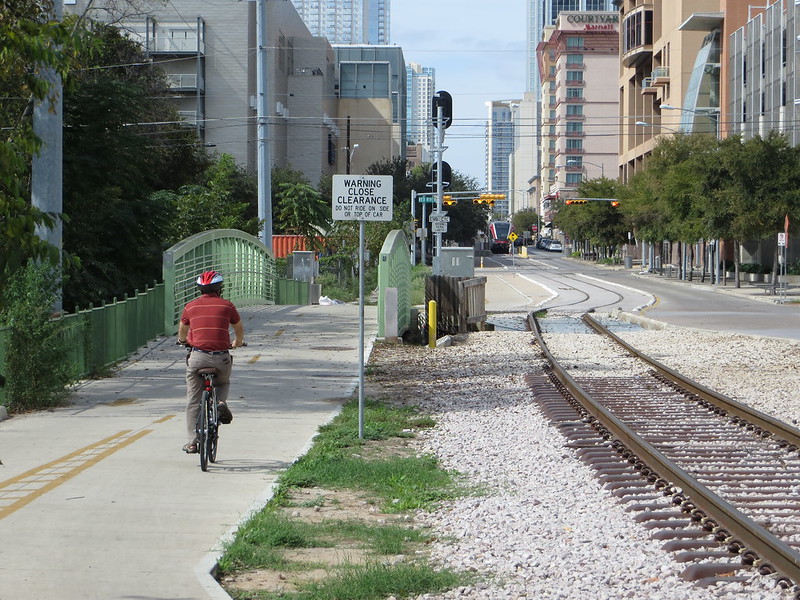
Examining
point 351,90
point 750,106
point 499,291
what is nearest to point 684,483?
point 499,291

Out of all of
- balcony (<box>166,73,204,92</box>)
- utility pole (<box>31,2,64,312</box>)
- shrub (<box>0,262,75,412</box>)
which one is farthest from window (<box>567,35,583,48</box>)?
shrub (<box>0,262,75,412</box>)

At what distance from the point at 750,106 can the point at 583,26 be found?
379 feet

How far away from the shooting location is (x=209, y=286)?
10.5m

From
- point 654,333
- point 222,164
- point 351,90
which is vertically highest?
point 351,90

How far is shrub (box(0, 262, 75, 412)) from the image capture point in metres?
14.6

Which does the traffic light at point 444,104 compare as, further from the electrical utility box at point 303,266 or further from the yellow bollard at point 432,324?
the yellow bollard at point 432,324

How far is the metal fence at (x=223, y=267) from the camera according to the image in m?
25.3

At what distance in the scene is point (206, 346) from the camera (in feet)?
34.1

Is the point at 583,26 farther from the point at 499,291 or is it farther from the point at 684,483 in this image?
the point at 684,483

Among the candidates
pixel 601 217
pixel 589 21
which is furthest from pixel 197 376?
pixel 589 21

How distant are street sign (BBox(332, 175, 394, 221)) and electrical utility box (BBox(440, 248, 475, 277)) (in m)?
22.7

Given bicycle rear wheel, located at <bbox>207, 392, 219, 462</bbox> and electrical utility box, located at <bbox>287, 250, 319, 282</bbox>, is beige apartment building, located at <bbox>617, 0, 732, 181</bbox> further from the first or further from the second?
bicycle rear wheel, located at <bbox>207, 392, 219, 462</bbox>

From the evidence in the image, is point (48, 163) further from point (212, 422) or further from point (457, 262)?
point (457, 262)

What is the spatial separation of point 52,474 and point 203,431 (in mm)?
1347
